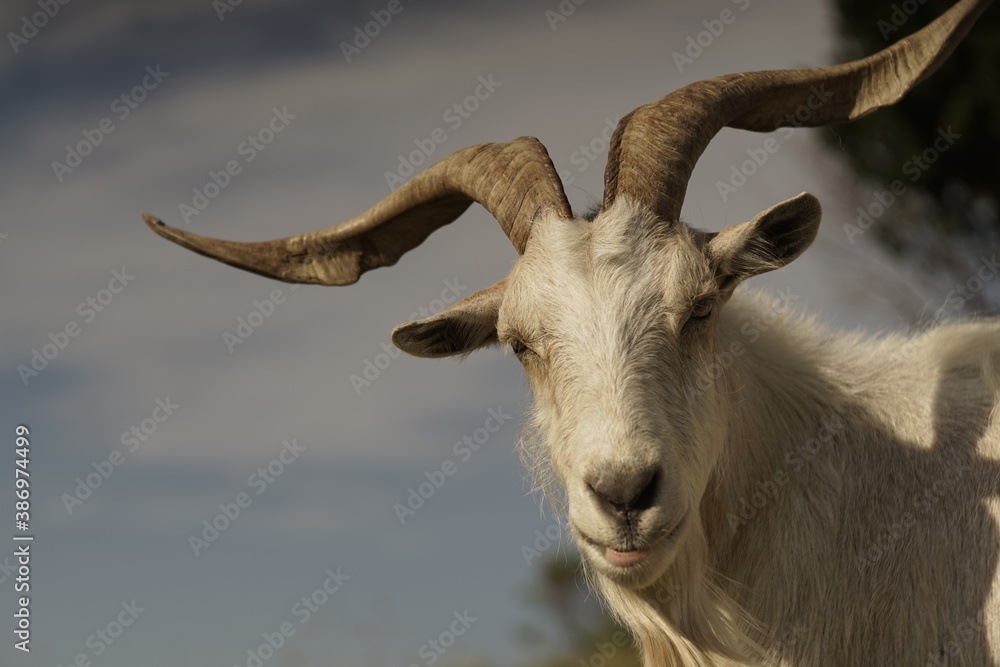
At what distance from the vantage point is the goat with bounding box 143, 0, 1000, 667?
4.66 metres

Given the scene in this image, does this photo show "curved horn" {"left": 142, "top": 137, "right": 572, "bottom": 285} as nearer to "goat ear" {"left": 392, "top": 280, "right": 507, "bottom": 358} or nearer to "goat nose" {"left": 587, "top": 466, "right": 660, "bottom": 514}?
"goat ear" {"left": 392, "top": 280, "right": 507, "bottom": 358}

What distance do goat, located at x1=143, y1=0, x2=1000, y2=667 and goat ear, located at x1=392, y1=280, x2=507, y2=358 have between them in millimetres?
12

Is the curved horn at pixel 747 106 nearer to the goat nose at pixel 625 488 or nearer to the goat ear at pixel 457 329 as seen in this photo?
the goat ear at pixel 457 329

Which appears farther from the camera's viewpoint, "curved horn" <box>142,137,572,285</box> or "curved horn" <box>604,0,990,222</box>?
"curved horn" <box>142,137,572,285</box>

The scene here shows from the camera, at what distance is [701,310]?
501 cm

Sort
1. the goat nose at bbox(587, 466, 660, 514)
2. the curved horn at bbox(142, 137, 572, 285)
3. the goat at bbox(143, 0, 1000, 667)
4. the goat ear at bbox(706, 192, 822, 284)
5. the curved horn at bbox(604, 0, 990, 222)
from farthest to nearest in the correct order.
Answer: the curved horn at bbox(142, 137, 572, 285) → the curved horn at bbox(604, 0, 990, 222) → the goat ear at bbox(706, 192, 822, 284) → the goat at bbox(143, 0, 1000, 667) → the goat nose at bbox(587, 466, 660, 514)

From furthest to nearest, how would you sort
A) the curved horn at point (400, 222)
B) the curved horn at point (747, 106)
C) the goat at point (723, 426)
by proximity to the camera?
the curved horn at point (400, 222), the curved horn at point (747, 106), the goat at point (723, 426)

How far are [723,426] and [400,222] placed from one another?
252 cm

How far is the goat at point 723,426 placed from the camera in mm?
4656

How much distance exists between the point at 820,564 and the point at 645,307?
1509 mm

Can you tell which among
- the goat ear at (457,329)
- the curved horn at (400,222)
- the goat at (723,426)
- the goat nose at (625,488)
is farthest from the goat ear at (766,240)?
the goat nose at (625,488)

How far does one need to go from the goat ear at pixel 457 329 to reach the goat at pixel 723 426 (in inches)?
0.5

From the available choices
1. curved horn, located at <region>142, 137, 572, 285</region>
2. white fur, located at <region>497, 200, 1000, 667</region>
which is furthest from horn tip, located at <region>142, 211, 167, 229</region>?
white fur, located at <region>497, 200, 1000, 667</region>

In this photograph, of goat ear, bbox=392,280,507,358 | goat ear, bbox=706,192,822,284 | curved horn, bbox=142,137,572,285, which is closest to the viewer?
goat ear, bbox=706,192,822,284
